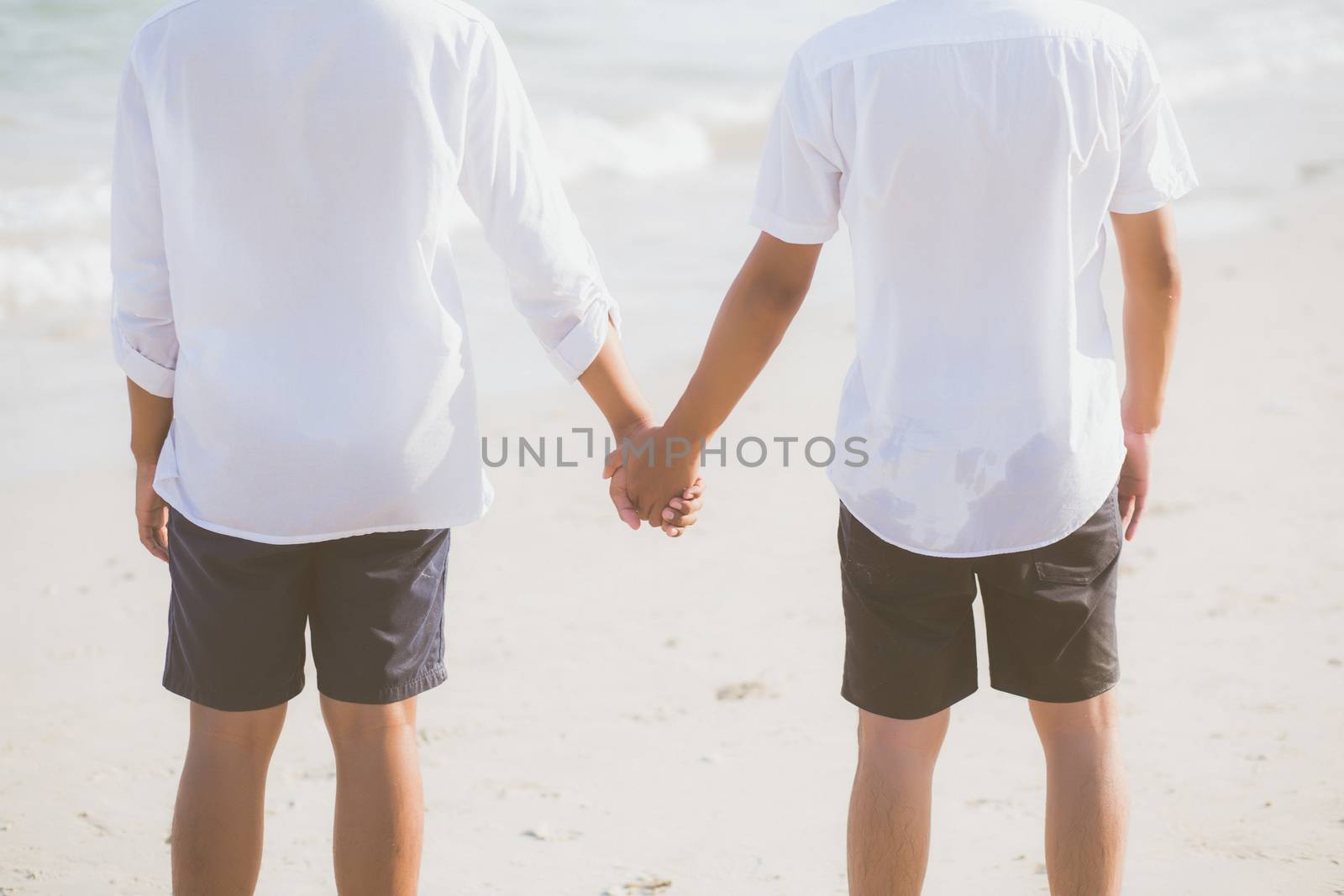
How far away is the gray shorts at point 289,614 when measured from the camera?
6.59 feet

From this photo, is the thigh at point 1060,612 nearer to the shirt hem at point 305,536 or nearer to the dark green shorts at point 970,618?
the dark green shorts at point 970,618

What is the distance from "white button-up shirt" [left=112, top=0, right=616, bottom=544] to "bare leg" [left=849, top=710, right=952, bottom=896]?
0.71 m

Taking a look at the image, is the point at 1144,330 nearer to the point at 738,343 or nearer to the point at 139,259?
the point at 738,343

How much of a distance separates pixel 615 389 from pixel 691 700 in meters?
1.21

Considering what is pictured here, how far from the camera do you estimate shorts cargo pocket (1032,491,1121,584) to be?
2037mm

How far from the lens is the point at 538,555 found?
4.05 metres

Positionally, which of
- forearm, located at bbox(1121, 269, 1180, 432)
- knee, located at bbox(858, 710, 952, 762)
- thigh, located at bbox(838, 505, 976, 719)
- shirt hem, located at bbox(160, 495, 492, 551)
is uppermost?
forearm, located at bbox(1121, 269, 1180, 432)

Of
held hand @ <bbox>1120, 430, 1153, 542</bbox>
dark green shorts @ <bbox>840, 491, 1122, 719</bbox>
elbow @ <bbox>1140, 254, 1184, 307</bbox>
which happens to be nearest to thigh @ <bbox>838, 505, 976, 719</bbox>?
dark green shorts @ <bbox>840, 491, 1122, 719</bbox>

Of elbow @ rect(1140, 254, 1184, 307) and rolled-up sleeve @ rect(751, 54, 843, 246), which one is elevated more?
rolled-up sleeve @ rect(751, 54, 843, 246)

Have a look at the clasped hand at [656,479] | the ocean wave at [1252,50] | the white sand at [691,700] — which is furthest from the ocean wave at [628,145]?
the clasped hand at [656,479]

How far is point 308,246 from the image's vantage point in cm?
186

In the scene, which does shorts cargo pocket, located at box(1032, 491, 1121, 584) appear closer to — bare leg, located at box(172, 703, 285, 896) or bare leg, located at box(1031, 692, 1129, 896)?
bare leg, located at box(1031, 692, 1129, 896)

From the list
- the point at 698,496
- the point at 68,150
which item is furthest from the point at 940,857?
the point at 68,150

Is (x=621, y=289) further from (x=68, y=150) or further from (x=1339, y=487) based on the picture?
(x=68, y=150)
